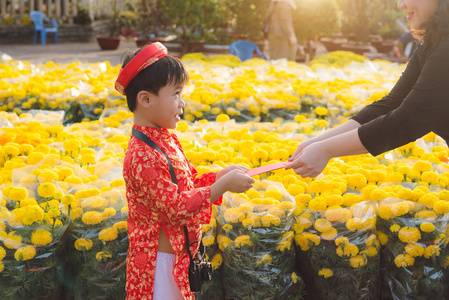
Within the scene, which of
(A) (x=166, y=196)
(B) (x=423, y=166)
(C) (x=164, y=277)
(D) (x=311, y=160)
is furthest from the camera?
(B) (x=423, y=166)

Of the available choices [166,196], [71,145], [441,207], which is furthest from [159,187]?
[71,145]

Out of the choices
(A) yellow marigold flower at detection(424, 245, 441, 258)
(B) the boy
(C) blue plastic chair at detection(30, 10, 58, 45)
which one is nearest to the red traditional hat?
(B) the boy

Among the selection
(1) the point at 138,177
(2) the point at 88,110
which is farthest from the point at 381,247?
(2) the point at 88,110

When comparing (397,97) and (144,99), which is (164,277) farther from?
(397,97)

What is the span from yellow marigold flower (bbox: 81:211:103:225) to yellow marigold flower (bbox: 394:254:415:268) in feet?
4.39

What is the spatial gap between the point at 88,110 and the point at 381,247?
2964mm

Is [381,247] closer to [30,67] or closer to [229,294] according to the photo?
[229,294]

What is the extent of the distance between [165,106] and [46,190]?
2.83 feet

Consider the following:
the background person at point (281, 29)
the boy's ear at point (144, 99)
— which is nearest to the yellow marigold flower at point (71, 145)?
the boy's ear at point (144, 99)

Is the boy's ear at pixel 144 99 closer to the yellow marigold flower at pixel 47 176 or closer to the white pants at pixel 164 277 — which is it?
the white pants at pixel 164 277

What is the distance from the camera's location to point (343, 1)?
18.2m

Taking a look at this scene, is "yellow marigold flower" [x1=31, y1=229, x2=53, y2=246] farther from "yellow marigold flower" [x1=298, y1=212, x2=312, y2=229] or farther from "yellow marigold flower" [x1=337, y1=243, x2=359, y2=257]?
"yellow marigold flower" [x1=337, y1=243, x2=359, y2=257]

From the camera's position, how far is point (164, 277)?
1.80 m

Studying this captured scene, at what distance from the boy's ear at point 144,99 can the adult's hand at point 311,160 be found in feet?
2.15
